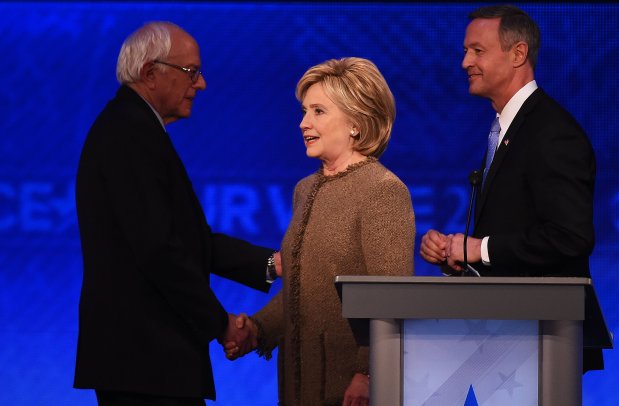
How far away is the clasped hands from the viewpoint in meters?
2.77

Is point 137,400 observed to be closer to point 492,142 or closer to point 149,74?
point 149,74

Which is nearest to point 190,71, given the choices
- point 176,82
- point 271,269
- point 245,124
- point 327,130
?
point 176,82

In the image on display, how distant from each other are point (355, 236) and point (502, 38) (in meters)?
0.76

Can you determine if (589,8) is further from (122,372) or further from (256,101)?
(122,372)

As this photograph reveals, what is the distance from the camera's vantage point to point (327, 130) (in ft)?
9.53

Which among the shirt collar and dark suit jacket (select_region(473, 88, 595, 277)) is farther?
the shirt collar

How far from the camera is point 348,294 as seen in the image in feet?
6.79

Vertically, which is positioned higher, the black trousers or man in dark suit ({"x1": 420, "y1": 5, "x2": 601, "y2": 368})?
man in dark suit ({"x1": 420, "y1": 5, "x2": 601, "y2": 368})

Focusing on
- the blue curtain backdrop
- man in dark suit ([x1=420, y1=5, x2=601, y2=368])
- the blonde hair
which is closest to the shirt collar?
man in dark suit ([x1=420, y1=5, x2=601, y2=368])

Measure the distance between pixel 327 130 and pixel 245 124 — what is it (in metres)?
2.08

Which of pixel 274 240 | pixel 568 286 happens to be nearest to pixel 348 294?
pixel 568 286

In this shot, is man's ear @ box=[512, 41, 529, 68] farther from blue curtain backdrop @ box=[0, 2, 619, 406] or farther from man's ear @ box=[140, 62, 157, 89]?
blue curtain backdrop @ box=[0, 2, 619, 406]

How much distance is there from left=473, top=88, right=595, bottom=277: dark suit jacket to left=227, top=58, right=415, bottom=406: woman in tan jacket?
24 cm

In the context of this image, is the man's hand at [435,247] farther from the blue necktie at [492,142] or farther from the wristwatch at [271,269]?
the wristwatch at [271,269]
